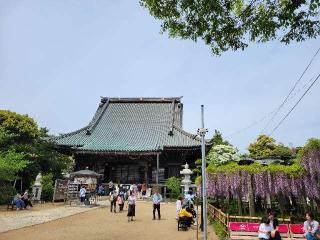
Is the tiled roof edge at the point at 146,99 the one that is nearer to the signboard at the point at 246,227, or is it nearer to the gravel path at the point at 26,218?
the gravel path at the point at 26,218

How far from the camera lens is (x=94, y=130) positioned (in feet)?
110

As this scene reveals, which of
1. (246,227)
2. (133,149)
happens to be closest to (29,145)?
(133,149)

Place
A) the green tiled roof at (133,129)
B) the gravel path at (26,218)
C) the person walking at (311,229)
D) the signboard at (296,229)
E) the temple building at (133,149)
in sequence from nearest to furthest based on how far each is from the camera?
the person walking at (311,229) < the signboard at (296,229) < the gravel path at (26,218) < the temple building at (133,149) < the green tiled roof at (133,129)

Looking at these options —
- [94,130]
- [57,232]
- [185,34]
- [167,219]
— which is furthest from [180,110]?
[185,34]

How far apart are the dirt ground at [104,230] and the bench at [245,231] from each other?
1102 mm

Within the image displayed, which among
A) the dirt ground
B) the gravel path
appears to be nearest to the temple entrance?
the gravel path

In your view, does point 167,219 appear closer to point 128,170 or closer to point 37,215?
point 37,215

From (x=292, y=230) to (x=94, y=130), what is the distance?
84.2ft

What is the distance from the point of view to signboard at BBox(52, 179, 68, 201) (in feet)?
71.2

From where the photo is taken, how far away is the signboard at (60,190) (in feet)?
71.2

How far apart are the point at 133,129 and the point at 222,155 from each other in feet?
40.6

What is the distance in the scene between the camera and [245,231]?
1078cm

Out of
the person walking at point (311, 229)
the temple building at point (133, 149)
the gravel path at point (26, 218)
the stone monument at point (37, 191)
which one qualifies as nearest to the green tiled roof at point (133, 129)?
the temple building at point (133, 149)

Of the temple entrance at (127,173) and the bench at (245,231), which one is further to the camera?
the temple entrance at (127,173)
